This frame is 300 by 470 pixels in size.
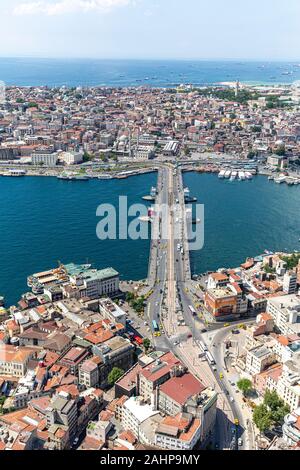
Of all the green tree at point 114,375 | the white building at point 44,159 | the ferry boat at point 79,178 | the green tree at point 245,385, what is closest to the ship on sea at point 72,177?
the ferry boat at point 79,178

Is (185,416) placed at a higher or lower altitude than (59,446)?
higher

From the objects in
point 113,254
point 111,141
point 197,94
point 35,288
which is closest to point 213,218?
point 113,254

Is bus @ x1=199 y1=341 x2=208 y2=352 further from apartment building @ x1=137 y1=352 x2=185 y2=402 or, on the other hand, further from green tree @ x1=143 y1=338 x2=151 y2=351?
apartment building @ x1=137 y1=352 x2=185 y2=402

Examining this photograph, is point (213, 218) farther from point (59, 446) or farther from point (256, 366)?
point (59, 446)

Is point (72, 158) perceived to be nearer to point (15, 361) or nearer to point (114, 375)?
point (15, 361)

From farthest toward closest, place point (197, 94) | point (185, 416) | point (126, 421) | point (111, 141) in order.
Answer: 1. point (197, 94)
2. point (111, 141)
3. point (126, 421)
4. point (185, 416)

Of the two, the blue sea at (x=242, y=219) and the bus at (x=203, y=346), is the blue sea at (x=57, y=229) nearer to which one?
the blue sea at (x=242, y=219)
